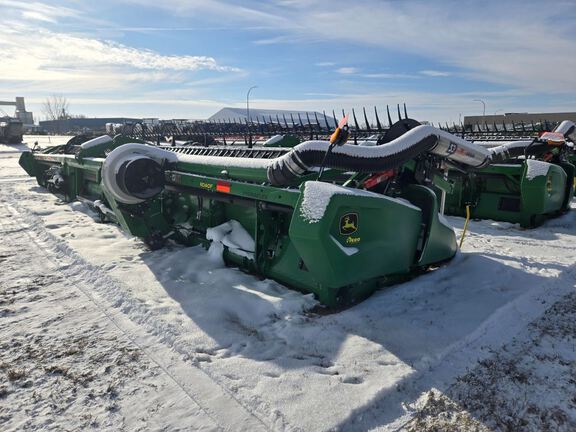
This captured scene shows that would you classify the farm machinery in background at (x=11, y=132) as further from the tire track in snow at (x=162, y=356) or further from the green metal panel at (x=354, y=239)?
the green metal panel at (x=354, y=239)

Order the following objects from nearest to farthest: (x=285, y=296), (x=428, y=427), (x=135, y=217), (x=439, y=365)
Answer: (x=428, y=427) → (x=439, y=365) → (x=285, y=296) → (x=135, y=217)

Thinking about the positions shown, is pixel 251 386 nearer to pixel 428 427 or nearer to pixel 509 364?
pixel 428 427

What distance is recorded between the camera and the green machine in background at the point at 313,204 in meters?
3.34

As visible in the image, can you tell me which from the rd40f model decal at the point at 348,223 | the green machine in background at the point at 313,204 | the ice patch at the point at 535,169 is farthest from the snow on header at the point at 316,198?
the ice patch at the point at 535,169

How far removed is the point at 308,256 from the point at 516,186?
19.1 feet

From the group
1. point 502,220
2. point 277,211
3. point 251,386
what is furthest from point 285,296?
point 502,220

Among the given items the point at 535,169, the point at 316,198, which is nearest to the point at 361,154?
the point at 316,198

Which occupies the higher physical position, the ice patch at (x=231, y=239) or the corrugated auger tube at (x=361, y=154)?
the corrugated auger tube at (x=361, y=154)

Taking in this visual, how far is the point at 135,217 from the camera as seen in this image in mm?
5504

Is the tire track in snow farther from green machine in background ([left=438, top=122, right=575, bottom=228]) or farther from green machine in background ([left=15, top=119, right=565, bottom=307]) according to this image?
green machine in background ([left=438, top=122, right=575, bottom=228])

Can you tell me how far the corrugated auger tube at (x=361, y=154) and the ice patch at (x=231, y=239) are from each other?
1134 millimetres

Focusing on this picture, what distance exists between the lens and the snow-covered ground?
7.96ft

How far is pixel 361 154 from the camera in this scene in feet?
11.3

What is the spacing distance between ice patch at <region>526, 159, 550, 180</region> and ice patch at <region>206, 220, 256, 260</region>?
5.00 metres
